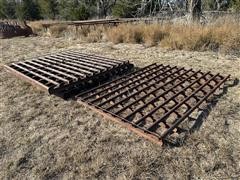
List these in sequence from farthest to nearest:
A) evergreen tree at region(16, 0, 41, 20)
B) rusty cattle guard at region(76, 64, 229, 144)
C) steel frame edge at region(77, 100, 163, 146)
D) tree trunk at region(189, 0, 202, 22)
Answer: evergreen tree at region(16, 0, 41, 20)
tree trunk at region(189, 0, 202, 22)
rusty cattle guard at region(76, 64, 229, 144)
steel frame edge at region(77, 100, 163, 146)

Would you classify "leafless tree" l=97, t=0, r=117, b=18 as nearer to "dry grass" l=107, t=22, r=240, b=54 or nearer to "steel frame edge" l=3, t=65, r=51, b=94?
"dry grass" l=107, t=22, r=240, b=54

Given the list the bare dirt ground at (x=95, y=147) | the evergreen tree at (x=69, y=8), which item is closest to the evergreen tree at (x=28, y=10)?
the evergreen tree at (x=69, y=8)

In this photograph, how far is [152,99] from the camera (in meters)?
3.17

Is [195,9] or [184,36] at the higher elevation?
→ [195,9]

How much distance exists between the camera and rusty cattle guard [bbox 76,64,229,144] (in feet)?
8.69

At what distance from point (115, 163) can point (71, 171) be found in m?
0.38

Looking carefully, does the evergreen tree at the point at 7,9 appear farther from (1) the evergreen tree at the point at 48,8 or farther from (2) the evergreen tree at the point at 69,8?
(2) the evergreen tree at the point at 69,8

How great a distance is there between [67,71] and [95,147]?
2.12 metres

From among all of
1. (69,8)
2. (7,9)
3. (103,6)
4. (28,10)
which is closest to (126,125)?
(103,6)

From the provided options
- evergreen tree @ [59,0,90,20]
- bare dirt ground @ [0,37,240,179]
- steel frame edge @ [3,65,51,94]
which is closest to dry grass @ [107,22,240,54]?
bare dirt ground @ [0,37,240,179]

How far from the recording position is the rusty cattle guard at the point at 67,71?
372 centimetres

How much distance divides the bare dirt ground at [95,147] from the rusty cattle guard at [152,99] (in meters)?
0.14

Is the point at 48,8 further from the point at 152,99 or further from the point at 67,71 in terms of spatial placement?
the point at 152,99

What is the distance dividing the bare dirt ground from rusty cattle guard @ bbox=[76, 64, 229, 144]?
0.14m
